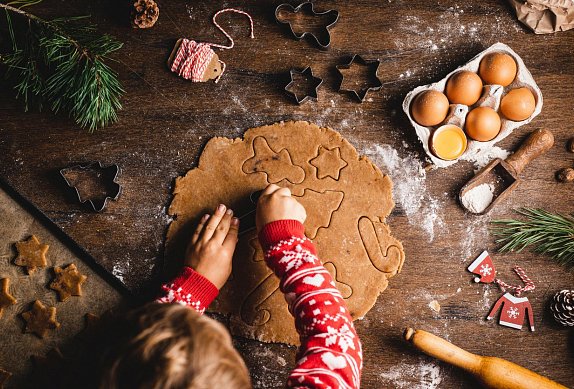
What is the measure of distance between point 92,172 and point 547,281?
1.25 m

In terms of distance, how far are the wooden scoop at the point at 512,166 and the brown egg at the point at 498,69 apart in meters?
0.17

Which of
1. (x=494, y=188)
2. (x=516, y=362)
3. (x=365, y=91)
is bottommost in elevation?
(x=516, y=362)

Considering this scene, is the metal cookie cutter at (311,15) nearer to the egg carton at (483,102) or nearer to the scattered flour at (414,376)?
the egg carton at (483,102)

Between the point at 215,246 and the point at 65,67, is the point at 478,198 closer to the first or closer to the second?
the point at 215,246

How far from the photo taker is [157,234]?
50.1 inches

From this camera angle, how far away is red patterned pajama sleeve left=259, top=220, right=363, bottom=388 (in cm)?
103

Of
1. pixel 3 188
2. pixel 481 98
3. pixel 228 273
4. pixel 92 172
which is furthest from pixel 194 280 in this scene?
pixel 481 98

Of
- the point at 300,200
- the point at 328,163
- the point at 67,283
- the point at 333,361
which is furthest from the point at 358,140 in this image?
the point at 67,283

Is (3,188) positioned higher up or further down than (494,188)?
further down

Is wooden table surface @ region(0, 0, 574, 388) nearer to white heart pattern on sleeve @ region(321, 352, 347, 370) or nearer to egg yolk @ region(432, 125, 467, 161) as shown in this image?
egg yolk @ region(432, 125, 467, 161)

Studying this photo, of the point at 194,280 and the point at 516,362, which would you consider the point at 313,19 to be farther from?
the point at 516,362

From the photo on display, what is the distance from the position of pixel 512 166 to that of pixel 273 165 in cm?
62

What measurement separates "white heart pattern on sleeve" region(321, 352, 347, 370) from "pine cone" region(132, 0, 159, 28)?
0.96m

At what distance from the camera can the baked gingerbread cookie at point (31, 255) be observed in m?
1.26
